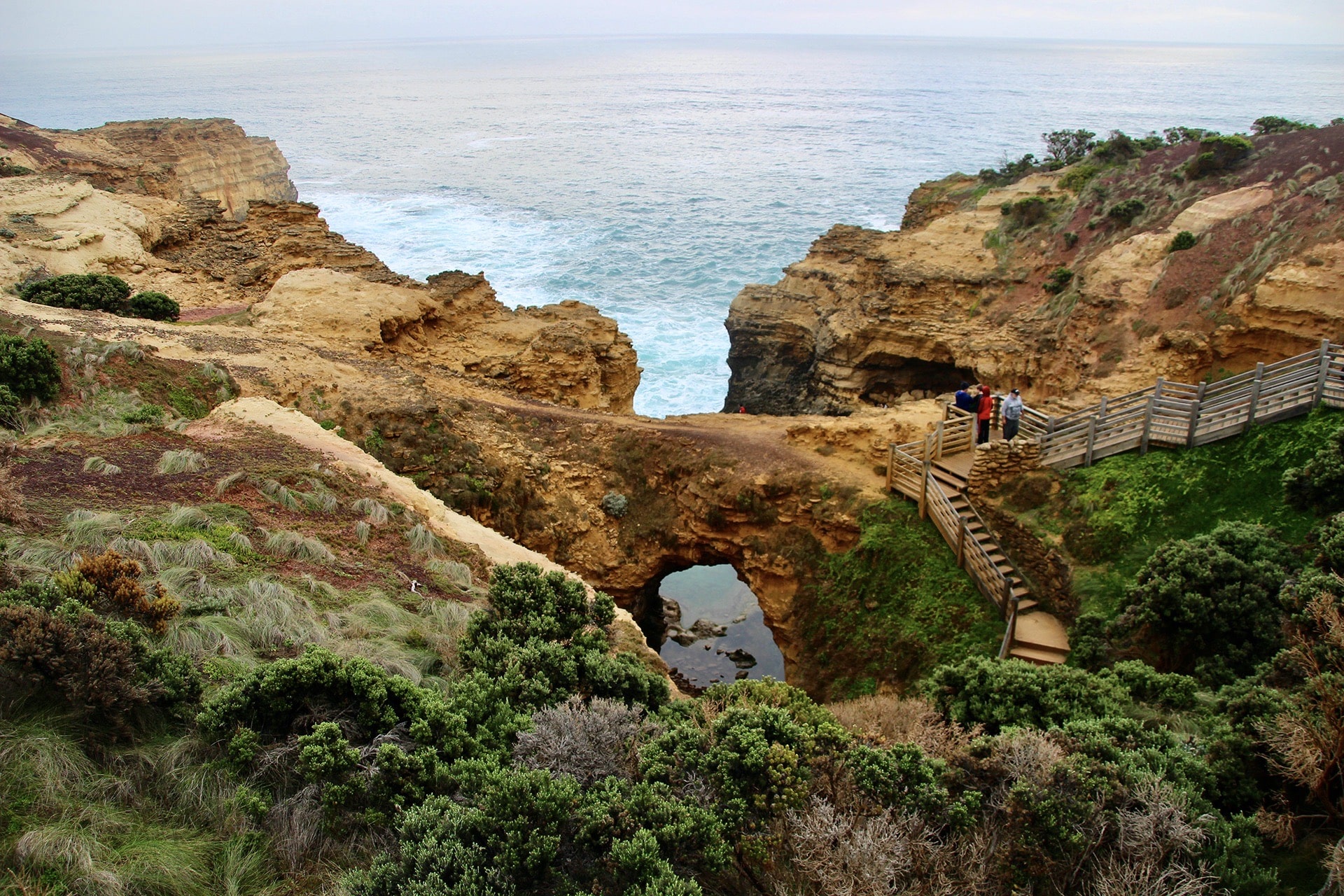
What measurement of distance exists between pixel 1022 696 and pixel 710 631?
48.3ft

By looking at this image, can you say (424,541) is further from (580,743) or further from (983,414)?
(983,414)

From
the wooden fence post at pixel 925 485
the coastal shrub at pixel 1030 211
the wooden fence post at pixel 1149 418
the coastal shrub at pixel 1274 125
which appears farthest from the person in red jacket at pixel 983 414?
the coastal shrub at pixel 1274 125

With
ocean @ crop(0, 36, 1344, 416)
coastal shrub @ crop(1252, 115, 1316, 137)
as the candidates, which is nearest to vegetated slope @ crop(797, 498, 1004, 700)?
ocean @ crop(0, 36, 1344, 416)

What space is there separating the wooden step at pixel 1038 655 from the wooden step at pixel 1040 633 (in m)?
0.05

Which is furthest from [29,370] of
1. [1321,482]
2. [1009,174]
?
[1009,174]

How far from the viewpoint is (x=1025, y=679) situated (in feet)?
34.2

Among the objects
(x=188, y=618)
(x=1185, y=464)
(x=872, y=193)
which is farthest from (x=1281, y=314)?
(x=872, y=193)

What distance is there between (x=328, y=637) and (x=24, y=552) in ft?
11.4

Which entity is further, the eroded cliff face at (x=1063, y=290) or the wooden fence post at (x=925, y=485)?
the eroded cliff face at (x=1063, y=290)

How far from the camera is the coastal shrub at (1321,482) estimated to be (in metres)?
12.7

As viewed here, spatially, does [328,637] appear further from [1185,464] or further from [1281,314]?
[1281,314]

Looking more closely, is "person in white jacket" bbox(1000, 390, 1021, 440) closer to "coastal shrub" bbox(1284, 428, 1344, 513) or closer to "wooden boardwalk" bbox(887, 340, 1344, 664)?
"wooden boardwalk" bbox(887, 340, 1344, 664)

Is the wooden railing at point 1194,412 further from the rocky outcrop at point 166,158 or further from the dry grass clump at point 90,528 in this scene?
the rocky outcrop at point 166,158

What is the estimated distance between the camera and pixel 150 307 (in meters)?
23.7
